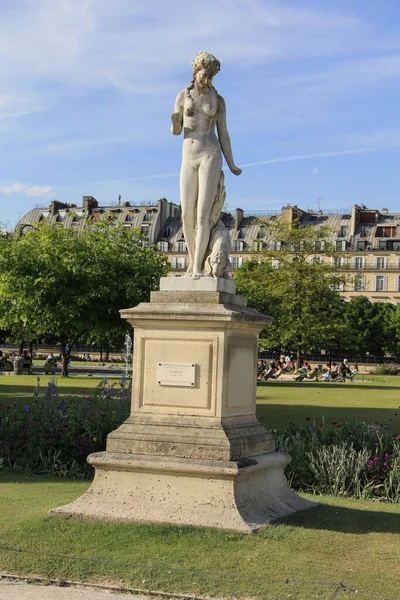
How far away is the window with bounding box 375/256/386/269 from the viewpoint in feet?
367

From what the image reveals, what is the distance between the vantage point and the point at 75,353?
91062 millimetres

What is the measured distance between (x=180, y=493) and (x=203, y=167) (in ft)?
11.0

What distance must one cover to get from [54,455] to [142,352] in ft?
16.4

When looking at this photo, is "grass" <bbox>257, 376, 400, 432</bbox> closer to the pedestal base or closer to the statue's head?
the pedestal base

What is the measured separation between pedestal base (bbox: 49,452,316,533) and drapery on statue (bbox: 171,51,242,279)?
199cm

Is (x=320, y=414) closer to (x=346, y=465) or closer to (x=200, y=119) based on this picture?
(x=346, y=465)

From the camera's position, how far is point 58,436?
1447 centimetres

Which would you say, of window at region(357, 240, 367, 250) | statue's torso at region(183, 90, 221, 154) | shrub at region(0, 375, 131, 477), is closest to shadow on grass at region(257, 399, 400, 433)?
shrub at region(0, 375, 131, 477)

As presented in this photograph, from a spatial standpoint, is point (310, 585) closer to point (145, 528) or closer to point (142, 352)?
point (145, 528)

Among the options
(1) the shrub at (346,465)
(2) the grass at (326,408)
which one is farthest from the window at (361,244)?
(1) the shrub at (346,465)

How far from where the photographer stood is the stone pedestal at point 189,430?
8.67 metres

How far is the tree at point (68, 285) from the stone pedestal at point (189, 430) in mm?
32252

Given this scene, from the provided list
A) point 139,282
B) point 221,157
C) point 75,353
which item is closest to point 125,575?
point 221,157

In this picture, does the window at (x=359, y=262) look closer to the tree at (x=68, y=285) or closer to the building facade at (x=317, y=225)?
the building facade at (x=317, y=225)
